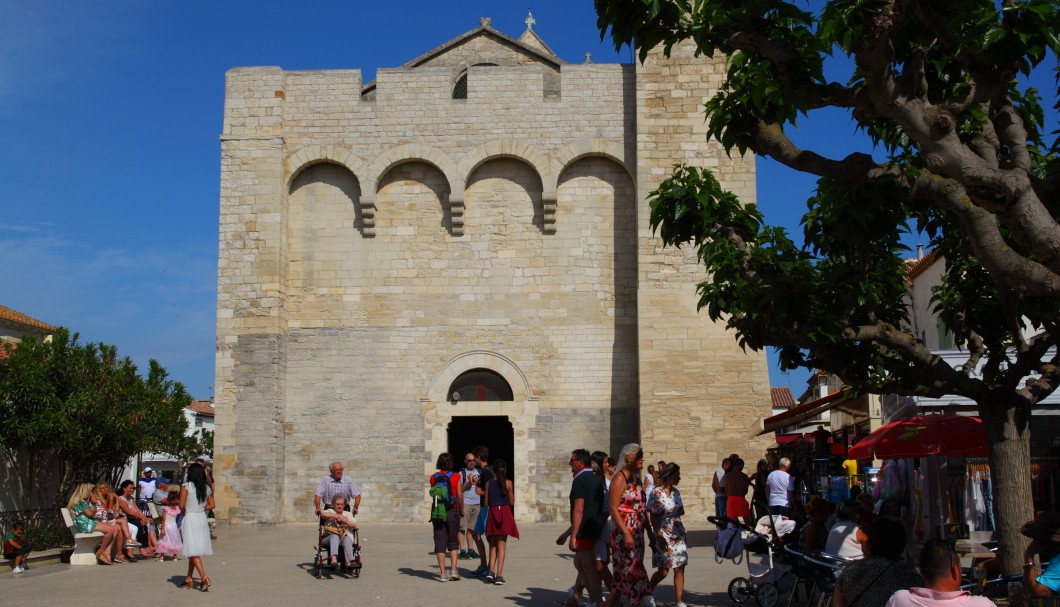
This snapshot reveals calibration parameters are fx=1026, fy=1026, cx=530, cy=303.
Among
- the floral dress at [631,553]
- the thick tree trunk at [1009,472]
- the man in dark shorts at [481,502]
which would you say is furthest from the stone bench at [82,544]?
the thick tree trunk at [1009,472]

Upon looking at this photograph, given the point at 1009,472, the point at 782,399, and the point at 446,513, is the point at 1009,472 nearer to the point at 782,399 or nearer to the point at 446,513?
the point at 446,513

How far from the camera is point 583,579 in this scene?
8547 mm

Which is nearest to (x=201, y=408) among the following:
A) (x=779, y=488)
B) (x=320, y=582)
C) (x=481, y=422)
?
(x=481, y=422)

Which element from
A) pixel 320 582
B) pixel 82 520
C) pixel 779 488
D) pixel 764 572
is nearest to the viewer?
pixel 764 572

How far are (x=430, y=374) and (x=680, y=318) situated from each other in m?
4.60

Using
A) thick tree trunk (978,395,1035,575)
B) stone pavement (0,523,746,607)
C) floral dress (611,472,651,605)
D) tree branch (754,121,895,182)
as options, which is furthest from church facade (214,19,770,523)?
tree branch (754,121,895,182)

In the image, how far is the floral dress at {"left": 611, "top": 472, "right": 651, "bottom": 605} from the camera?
8.02 m

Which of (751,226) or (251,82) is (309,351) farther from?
(751,226)

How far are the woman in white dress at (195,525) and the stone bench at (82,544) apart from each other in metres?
2.81

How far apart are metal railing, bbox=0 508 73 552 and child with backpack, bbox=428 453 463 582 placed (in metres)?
5.45

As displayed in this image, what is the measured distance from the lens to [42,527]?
539 inches

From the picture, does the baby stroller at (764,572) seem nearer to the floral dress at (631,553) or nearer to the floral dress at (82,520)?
the floral dress at (631,553)

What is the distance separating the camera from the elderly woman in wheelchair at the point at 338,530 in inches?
433

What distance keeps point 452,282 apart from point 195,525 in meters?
9.20
